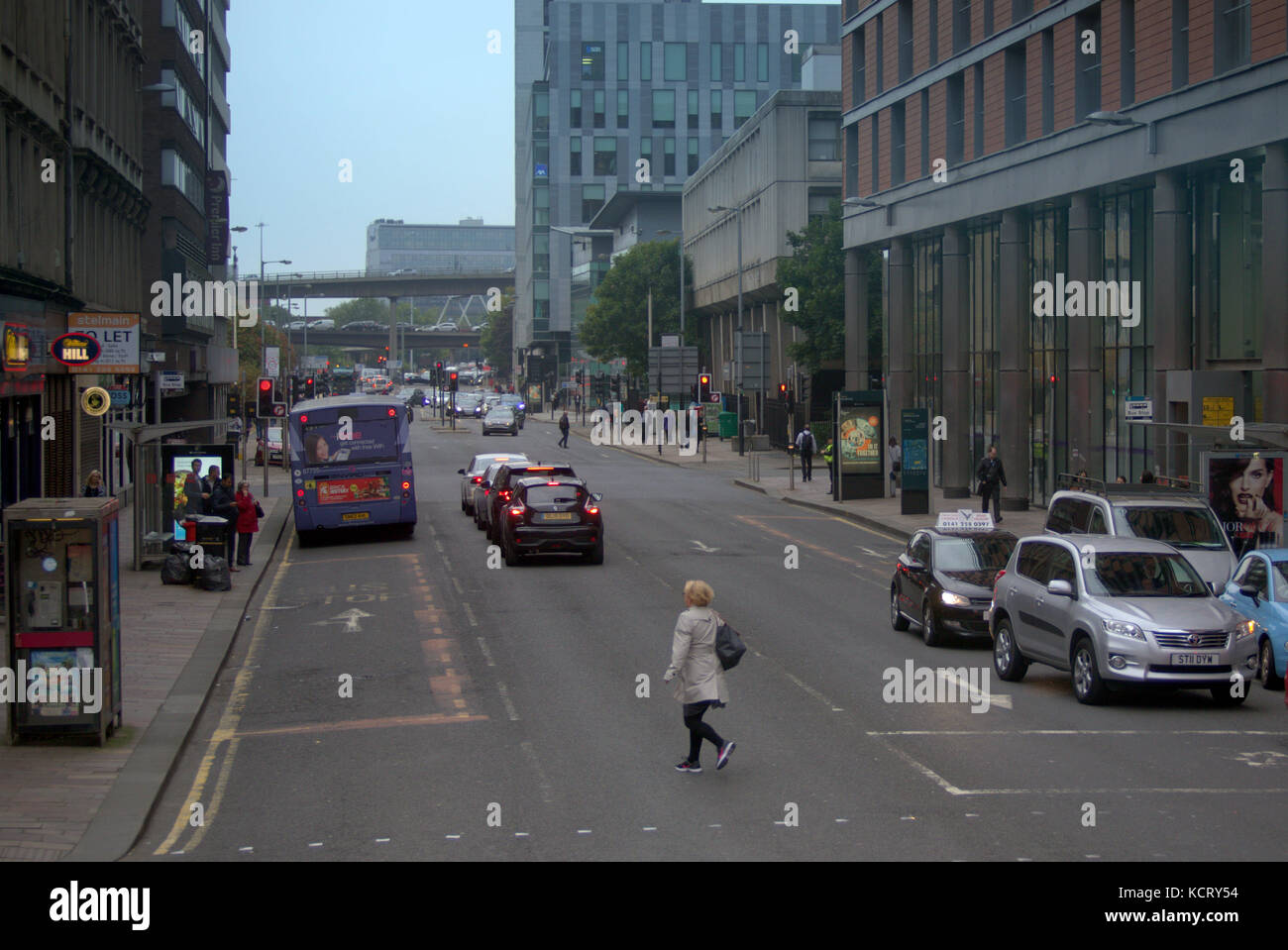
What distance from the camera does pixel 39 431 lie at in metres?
28.5

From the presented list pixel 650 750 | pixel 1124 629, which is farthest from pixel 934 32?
pixel 650 750

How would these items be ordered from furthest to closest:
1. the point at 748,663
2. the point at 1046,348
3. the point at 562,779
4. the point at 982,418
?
the point at 982,418, the point at 1046,348, the point at 748,663, the point at 562,779

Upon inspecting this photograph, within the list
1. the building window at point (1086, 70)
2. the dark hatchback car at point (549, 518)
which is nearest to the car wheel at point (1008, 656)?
the dark hatchback car at point (549, 518)

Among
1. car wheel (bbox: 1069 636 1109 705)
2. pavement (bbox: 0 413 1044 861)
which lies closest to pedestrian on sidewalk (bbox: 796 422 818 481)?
pavement (bbox: 0 413 1044 861)

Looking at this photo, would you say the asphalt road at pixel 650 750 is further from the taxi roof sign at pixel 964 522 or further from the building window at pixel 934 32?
the building window at pixel 934 32

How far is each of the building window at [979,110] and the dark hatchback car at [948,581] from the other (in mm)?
23147

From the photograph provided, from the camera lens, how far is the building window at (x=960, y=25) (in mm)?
41750

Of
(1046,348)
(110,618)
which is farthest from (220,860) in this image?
(1046,348)

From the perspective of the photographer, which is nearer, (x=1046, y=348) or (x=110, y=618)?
(x=110, y=618)

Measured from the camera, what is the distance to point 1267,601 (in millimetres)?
16172

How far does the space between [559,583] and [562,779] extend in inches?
497

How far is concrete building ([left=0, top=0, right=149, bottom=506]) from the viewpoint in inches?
1015

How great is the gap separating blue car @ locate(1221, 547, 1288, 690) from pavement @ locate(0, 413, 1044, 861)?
10.8m

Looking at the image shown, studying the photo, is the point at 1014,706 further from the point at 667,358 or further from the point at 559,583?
the point at 667,358
